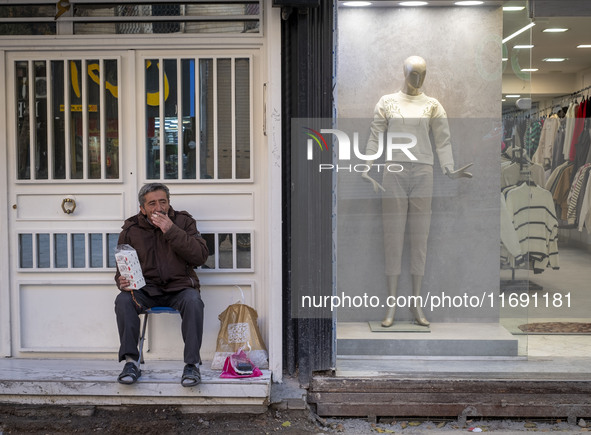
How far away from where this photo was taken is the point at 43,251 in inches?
197

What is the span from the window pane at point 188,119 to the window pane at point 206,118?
0.05 m

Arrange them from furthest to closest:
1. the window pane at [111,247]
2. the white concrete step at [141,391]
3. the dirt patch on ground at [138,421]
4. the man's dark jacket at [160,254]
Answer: the window pane at [111,247], the man's dark jacket at [160,254], the white concrete step at [141,391], the dirt patch on ground at [138,421]

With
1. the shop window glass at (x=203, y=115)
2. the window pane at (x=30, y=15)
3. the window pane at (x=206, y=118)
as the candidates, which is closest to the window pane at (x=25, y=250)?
the shop window glass at (x=203, y=115)

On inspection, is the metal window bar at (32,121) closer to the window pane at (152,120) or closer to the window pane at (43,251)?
the window pane at (43,251)

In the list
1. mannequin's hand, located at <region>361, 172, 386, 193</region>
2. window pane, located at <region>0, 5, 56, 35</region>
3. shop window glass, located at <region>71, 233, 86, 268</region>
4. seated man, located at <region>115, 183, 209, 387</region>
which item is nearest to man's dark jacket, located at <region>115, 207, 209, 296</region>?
seated man, located at <region>115, 183, 209, 387</region>

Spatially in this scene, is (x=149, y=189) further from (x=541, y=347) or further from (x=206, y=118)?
(x=541, y=347)

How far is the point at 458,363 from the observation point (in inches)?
189

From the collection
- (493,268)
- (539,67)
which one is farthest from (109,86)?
(539,67)

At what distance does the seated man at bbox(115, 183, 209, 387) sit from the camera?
442 centimetres

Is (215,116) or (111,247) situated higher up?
(215,116)

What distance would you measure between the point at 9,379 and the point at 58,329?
0.53m

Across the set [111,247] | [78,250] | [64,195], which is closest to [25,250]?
[78,250]

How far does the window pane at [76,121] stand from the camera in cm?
491

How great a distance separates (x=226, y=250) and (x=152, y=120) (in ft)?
3.30
